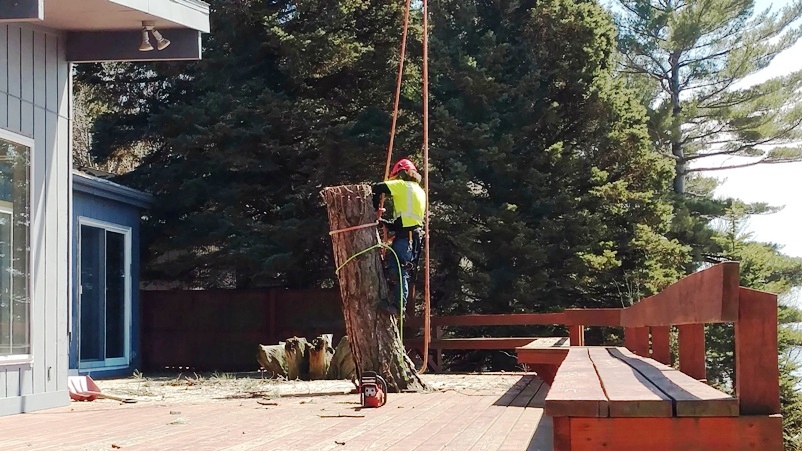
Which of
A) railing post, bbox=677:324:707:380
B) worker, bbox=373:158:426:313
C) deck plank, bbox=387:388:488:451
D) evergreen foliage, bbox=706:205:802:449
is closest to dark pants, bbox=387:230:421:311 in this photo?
worker, bbox=373:158:426:313

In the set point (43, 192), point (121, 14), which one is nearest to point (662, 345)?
point (43, 192)

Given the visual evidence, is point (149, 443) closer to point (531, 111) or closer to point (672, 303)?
Result: point (672, 303)

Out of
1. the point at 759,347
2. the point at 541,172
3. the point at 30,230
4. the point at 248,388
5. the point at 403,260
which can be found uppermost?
the point at 541,172

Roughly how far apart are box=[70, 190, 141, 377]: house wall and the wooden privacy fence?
0.85 m

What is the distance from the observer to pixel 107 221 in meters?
14.2

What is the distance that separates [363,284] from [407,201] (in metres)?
0.79

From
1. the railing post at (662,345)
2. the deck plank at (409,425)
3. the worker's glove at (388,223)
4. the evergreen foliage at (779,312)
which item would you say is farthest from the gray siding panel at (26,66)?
the evergreen foliage at (779,312)

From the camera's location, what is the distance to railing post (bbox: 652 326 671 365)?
5.63 meters

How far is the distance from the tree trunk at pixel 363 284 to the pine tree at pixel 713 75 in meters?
17.3

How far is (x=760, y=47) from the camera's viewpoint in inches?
1029

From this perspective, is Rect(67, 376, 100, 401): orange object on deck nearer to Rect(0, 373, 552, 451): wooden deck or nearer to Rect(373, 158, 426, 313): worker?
Rect(0, 373, 552, 451): wooden deck

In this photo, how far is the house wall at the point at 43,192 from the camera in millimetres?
7934

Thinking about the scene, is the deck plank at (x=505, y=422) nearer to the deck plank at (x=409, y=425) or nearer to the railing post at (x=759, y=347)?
the deck plank at (x=409, y=425)

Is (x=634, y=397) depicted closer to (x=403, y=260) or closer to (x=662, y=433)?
(x=662, y=433)
